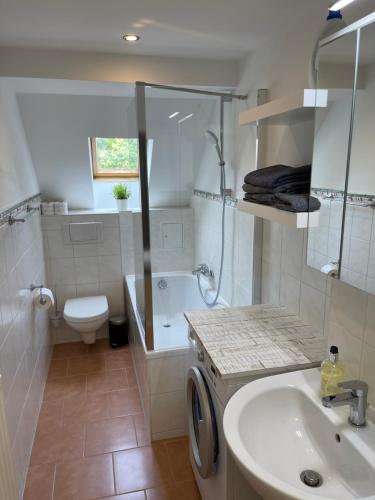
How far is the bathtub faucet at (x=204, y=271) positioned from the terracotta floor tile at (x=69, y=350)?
140 cm

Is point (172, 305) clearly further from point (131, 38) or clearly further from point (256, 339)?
point (131, 38)

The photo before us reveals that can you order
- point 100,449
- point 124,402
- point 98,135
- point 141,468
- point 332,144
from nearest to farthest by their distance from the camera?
point 332,144
point 141,468
point 100,449
point 124,402
point 98,135

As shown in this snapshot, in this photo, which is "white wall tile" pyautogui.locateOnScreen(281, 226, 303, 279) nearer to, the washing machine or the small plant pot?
the washing machine

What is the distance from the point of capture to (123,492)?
2008 millimetres

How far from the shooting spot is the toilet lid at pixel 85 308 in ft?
10.8

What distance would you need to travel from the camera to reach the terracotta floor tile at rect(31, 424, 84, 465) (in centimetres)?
226

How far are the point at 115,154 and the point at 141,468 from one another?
2.93 meters

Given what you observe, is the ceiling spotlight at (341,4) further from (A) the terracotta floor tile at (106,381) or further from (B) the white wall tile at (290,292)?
(A) the terracotta floor tile at (106,381)

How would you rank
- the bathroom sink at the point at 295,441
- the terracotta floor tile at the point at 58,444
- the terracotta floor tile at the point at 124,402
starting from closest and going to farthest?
the bathroom sink at the point at 295,441
the terracotta floor tile at the point at 58,444
the terracotta floor tile at the point at 124,402

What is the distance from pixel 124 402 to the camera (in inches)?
110

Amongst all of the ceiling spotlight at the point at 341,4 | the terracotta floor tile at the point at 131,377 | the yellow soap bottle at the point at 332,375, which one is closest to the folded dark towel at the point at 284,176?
the ceiling spotlight at the point at 341,4

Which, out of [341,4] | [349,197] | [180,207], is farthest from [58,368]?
[341,4]

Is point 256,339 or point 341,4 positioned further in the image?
point 256,339

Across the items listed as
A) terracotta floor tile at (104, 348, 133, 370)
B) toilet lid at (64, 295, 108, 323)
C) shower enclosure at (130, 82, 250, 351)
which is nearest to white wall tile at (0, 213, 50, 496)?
toilet lid at (64, 295, 108, 323)
